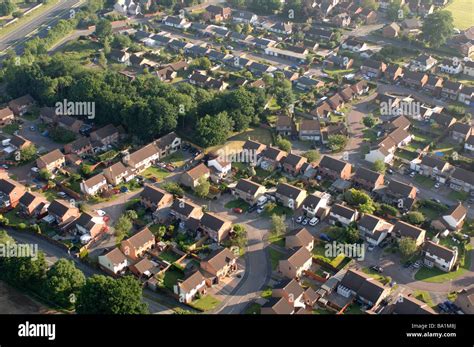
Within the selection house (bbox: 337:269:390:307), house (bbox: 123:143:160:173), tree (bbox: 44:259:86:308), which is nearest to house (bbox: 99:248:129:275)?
tree (bbox: 44:259:86:308)

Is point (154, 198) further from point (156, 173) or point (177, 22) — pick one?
point (177, 22)

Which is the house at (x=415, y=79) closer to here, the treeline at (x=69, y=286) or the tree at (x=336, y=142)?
the tree at (x=336, y=142)

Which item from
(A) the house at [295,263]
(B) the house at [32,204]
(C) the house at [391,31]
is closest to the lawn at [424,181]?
(A) the house at [295,263]

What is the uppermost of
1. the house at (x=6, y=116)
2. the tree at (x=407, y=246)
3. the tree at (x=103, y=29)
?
the tree at (x=103, y=29)

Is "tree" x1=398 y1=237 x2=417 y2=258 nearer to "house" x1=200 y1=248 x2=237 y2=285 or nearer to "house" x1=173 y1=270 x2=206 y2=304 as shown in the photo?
"house" x1=200 y1=248 x2=237 y2=285

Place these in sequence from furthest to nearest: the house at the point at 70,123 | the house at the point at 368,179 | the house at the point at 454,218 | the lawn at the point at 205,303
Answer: the house at the point at 70,123 < the house at the point at 368,179 < the house at the point at 454,218 < the lawn at the point at 205,303

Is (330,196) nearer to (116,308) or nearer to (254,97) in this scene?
(254,97)

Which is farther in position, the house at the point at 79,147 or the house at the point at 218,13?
the house at the point at 218,13
